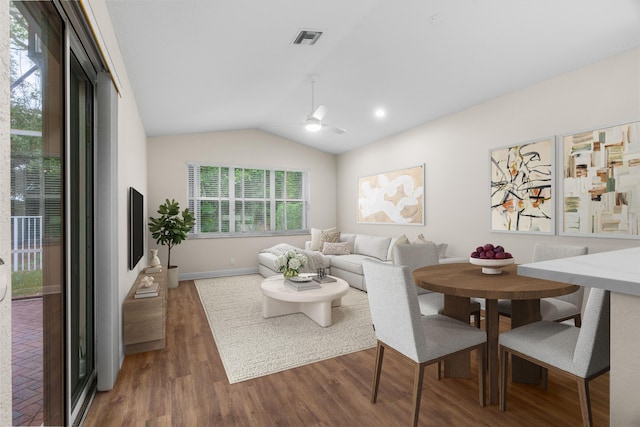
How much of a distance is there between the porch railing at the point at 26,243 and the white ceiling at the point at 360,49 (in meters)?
1.67

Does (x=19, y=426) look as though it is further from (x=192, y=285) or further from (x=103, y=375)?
(x=192, y=285)

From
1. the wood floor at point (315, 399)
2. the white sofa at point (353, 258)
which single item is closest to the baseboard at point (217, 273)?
the white sofa at point (353, 258)

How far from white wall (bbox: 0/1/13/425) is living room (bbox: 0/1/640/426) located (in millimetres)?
1118

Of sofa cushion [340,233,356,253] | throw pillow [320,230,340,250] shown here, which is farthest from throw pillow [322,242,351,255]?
throw pillow [320,230,340,250]

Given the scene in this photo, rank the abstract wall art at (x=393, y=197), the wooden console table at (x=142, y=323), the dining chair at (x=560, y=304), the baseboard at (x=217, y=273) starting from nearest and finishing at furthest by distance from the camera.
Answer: the dining chair at (x=560, y=304)
the wooden console table at (x=142, y=323)
the abstract wall art at (x=393, y=197)
the baseboard at (x=217, y=273)

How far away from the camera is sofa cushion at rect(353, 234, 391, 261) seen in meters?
5.47

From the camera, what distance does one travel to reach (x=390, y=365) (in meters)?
2.60

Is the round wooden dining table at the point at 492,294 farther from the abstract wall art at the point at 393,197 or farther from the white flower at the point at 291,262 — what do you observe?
the abstract wall art at the point at 393,197

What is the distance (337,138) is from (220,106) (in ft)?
8.29

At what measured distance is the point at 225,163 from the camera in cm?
634

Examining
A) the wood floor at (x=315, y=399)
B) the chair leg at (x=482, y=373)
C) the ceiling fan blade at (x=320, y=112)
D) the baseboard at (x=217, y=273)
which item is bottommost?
the wood floor at (x=315, y=399)

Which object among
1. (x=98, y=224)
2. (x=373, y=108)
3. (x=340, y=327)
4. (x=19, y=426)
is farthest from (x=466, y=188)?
(x=19, y=426)

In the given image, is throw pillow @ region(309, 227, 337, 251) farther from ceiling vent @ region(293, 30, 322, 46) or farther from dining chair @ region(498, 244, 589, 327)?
dining chair @ region(498, 244, 589, 327)

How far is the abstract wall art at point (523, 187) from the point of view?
347 cm
